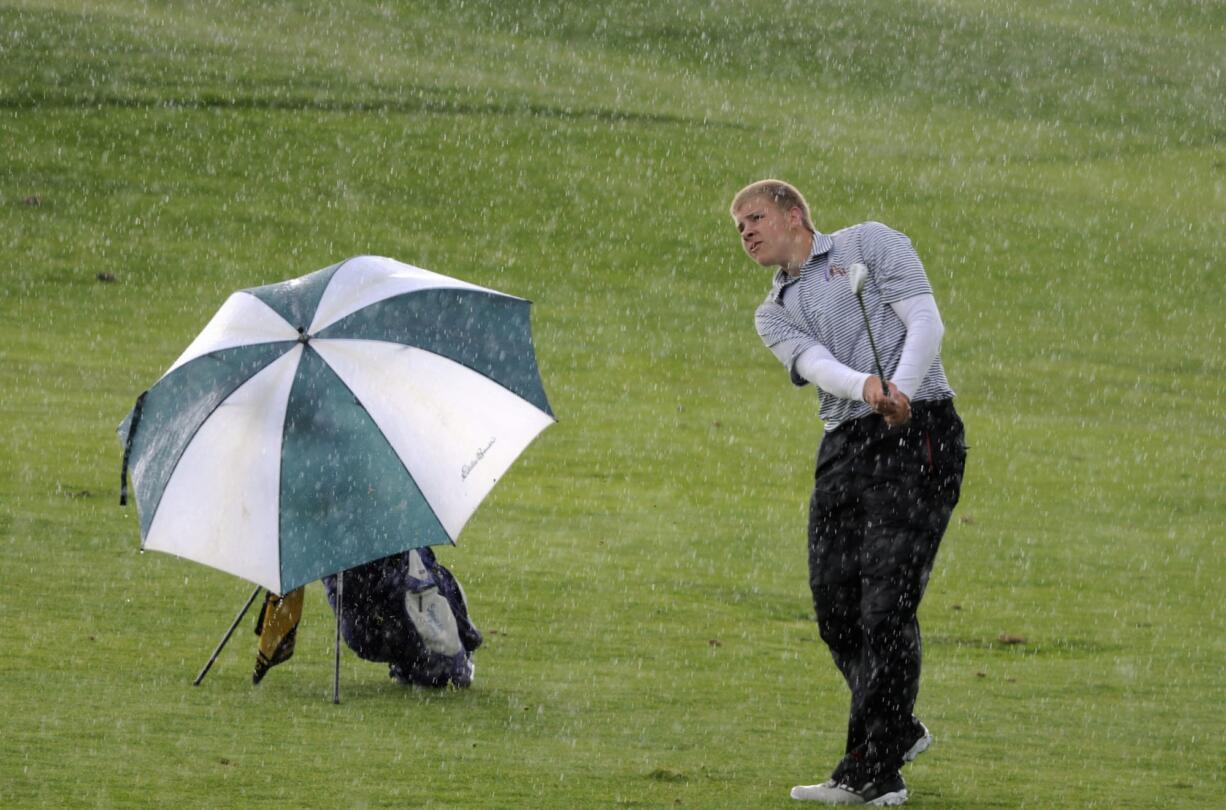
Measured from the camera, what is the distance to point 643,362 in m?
22.3

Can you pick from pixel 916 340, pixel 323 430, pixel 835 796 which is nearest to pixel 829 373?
pixel 916 340

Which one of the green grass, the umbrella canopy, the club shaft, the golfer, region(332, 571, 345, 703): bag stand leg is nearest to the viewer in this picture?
the club shaft

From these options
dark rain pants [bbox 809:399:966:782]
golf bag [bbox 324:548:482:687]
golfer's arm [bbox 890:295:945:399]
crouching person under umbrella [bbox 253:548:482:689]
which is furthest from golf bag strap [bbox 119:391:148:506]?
golfer's arm [bbox 890:295:945:399]

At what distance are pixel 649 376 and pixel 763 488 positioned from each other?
5850 mm

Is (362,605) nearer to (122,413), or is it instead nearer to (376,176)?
(122,413)

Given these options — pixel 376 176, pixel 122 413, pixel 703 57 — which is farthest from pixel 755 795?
pixel 703 57

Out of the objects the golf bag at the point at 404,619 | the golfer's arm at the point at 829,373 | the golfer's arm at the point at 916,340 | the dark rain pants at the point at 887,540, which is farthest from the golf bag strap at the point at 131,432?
the golfer's arm at the point at 916,340

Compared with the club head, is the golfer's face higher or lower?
higher

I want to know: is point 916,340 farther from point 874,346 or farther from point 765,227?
point 765,227

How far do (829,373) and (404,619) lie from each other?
8.69 feet

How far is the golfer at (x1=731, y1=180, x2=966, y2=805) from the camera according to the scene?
6.35 metres

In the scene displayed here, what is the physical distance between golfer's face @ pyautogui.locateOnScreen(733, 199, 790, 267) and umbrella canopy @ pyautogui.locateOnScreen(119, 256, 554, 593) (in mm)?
1527

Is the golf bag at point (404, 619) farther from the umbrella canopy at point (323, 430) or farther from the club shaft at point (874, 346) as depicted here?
the club shaft at point (874, 346)

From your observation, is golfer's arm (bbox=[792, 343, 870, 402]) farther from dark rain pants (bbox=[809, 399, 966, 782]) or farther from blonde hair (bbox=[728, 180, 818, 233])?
blonde hair (bbox=[728, 180, 818, 233])
